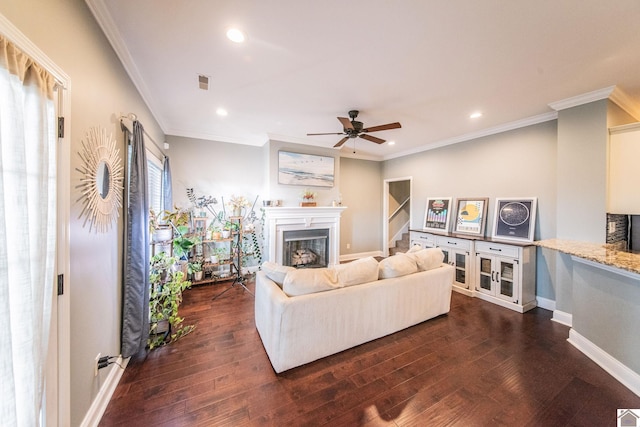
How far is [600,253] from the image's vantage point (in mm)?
2148

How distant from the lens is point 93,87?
158 cm

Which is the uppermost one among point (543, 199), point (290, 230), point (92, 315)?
point (543, 199)

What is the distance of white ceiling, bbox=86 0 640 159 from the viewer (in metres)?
1.56

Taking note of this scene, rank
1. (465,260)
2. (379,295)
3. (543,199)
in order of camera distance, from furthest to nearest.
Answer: (465,260)
(543,199)
(379,295)

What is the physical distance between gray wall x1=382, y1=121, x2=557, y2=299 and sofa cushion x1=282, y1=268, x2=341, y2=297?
3326 mm

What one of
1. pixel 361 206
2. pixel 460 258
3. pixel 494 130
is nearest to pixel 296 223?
pixel 361 206

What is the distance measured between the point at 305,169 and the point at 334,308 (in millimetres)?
3144

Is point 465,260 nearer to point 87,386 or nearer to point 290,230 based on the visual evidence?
point 290,230

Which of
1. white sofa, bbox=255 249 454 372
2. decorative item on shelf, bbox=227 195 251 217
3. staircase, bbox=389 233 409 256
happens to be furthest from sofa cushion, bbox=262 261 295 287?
staircase, bbox=389 233 409 256

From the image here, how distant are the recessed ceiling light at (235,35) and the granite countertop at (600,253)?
3578mm

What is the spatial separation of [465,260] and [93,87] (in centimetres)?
503

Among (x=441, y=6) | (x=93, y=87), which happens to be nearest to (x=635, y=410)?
(x=441, y=6)

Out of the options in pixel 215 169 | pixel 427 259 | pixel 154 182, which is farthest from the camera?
pixel 215 169

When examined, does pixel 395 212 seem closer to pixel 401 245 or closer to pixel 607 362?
pixel 401 245
